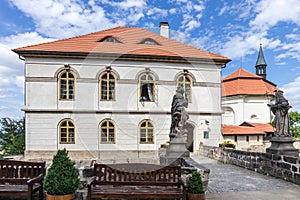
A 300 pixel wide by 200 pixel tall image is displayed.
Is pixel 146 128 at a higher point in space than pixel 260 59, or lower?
lower

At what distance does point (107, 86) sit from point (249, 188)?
11419 millimetres

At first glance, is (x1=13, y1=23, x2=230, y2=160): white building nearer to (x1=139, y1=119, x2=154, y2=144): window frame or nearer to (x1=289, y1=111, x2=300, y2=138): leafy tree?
(x1=139, y1=119, x2=154, y2=144): window frame

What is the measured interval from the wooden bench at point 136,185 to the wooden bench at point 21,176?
115cm

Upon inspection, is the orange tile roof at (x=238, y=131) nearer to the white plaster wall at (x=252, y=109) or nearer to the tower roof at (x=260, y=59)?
the white plaster wall at (x=252, y=109)

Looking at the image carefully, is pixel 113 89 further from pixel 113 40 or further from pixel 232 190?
pixel 232 190

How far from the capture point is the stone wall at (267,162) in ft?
23.5

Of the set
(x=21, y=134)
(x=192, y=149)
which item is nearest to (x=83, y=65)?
(x=21, y=134)

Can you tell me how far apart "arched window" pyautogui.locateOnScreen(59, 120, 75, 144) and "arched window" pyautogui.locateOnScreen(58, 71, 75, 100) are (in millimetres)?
1619

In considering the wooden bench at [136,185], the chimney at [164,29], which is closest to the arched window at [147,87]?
the chimney at [164,29]

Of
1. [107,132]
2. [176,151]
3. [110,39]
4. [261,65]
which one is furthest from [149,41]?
[261,65]

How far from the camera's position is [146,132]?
16.1m

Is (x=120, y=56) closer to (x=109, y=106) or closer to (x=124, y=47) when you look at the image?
(x=124, y=47)

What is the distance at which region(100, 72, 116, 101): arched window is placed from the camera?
15.9 metres

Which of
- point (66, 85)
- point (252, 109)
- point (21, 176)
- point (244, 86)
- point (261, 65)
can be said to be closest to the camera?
point (21, 176)
